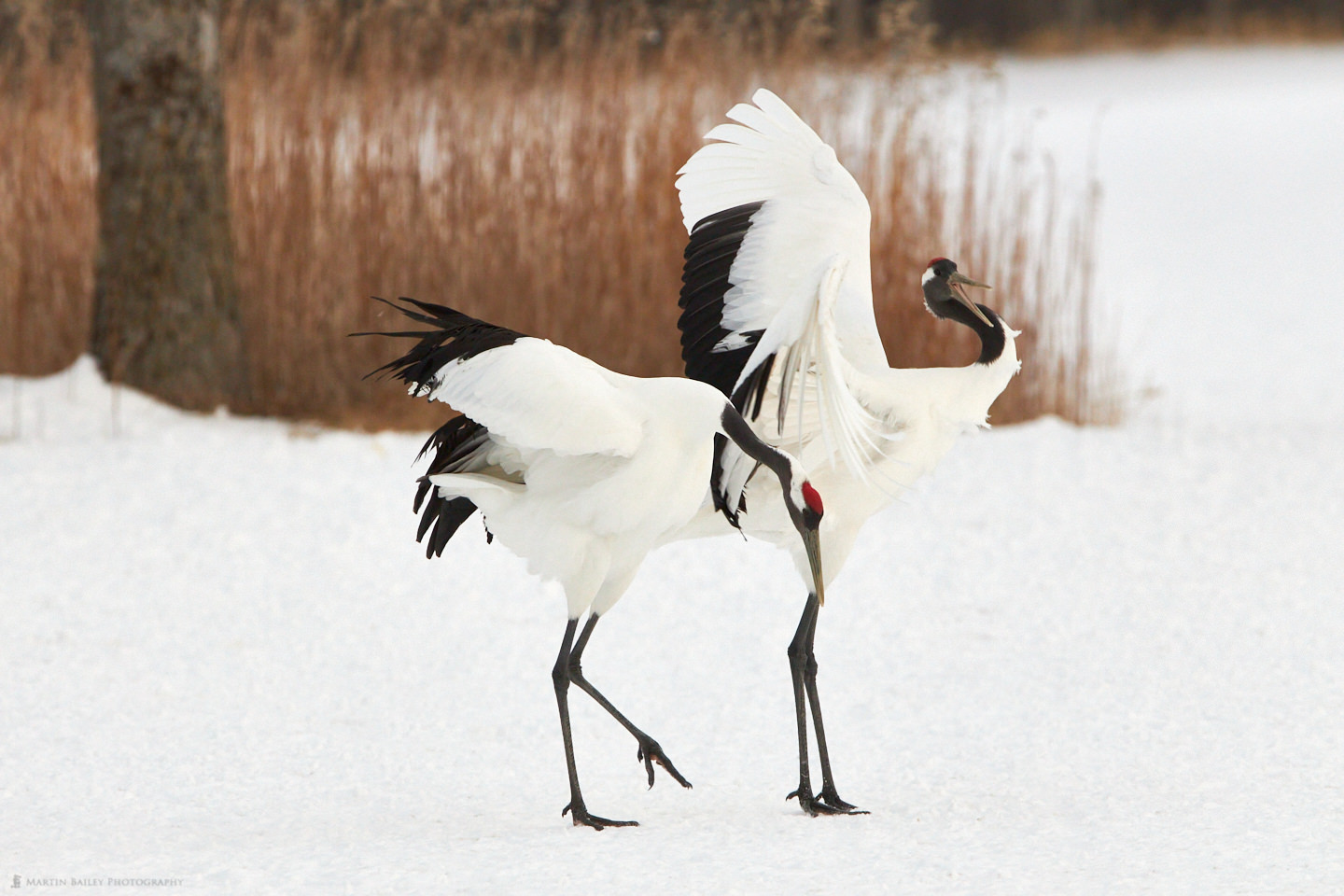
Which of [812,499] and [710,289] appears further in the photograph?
[710,289]

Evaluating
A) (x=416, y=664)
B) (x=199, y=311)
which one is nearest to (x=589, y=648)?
(x=416, y=664)

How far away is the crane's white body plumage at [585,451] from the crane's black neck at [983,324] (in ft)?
2.41

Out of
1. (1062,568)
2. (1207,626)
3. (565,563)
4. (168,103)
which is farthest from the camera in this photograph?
(168,103)

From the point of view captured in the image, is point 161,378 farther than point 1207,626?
Yes

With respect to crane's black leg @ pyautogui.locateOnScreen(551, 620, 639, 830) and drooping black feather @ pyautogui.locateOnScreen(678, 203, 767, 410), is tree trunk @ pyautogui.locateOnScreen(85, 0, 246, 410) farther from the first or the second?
crane's black leg @ pyautogui.locateOnScreen(551, 620, 639, 830)

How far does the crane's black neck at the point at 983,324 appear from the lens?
10.6 feet

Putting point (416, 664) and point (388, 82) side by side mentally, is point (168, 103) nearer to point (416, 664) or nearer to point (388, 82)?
point (388, 82)

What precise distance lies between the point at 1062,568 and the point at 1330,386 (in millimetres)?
3877

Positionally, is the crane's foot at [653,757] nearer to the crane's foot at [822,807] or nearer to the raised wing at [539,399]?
the crane's foot at [822,807]

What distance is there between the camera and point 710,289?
3365 mm

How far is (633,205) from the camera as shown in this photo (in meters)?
6.77

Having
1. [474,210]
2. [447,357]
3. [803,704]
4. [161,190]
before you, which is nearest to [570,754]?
[803,704]

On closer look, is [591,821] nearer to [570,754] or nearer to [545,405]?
[570,754]

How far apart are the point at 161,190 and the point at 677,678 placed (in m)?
3.24
